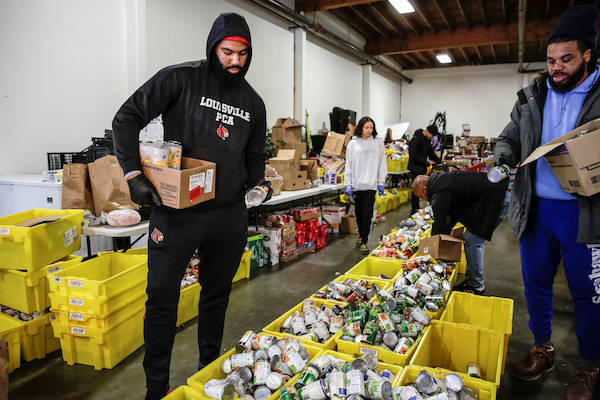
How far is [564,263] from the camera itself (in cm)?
189

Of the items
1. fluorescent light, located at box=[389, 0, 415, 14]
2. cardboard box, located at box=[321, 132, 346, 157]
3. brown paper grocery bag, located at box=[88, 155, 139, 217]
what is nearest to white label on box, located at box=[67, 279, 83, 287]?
brown paper grocery bag, located at box=[88, 155, 139, 217]

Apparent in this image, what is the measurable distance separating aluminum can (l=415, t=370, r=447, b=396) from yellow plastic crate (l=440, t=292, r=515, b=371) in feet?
2.54

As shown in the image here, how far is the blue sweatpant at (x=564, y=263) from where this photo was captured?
180cm

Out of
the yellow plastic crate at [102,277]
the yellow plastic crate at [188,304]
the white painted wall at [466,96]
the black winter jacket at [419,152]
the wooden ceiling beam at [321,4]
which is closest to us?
the yellow plastic crate at [102,277]

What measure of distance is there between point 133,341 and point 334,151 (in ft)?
16.5

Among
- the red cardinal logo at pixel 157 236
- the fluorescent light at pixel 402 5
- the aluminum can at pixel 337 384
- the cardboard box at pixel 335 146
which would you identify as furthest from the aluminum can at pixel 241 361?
the fluorescent light at pixel 402 5

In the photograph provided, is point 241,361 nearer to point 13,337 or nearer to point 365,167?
point 13,337

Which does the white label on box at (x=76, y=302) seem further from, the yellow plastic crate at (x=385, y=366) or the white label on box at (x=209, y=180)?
the yellow plastic crate at (x=385, y=366)

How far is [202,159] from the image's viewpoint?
1641 mm

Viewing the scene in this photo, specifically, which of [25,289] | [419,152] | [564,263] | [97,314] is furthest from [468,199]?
[419,152]

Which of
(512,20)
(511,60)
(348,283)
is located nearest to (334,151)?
(348,283)

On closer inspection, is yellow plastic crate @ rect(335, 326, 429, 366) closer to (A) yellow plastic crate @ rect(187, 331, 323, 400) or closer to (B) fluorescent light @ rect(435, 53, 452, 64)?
(A) yellow plastic crate @ rect(187, 331, 323, 400)

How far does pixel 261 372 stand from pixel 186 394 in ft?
1.00

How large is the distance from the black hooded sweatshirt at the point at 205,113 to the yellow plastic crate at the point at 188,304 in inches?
53.2
